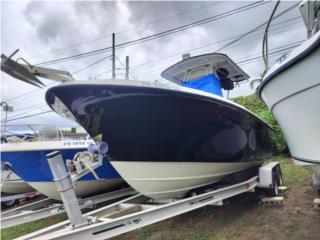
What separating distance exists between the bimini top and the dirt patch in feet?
6.98

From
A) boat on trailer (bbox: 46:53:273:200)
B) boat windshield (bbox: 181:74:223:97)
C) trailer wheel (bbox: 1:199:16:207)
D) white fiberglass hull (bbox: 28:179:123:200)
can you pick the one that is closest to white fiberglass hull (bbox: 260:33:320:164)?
boat on trailer (bbox: 46:53:273:200)

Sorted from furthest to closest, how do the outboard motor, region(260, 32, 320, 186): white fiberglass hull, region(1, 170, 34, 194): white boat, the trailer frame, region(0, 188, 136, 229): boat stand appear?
region(1, 170, 34, 194): white boat
the outboard motor
region(0, 188, 136, 229): boat stand
the trailer frame
region(260, 32, 320, 186): white fiberglass hull

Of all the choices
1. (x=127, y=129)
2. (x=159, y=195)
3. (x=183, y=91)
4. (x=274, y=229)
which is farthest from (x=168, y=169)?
(x=274, y=229)

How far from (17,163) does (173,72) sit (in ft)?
9.82

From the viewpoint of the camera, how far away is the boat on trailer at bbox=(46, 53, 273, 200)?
2619mm

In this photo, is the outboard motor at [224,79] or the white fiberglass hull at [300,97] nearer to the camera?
the white fiberglass hull at [300,97]

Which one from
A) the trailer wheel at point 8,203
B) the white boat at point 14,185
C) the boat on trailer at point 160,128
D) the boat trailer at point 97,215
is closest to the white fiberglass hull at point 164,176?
the boat on trailer at point 160,128

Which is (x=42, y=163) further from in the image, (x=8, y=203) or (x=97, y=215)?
(x=8, y=203)

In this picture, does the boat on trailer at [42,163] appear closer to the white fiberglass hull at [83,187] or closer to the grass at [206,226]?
the white fiberglass hull at [83,187]

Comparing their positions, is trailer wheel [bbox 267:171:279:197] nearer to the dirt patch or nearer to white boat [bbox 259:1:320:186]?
the dirt patch

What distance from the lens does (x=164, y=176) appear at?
300 cm

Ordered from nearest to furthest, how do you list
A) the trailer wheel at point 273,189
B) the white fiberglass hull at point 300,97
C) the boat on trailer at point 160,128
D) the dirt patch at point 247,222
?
the white fiberglass hull at point 300,97
the boat on trailer at point 160,128
the dirt patch at point 247,222
the trailer wheel at point 273,189

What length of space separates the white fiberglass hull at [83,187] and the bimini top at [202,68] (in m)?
2.12

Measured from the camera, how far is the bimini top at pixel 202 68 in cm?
427
